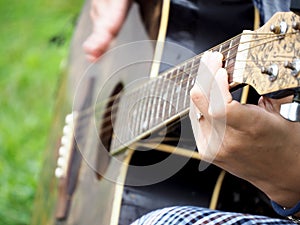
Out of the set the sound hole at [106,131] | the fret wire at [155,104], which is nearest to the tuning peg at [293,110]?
the fret wire at [155,104]

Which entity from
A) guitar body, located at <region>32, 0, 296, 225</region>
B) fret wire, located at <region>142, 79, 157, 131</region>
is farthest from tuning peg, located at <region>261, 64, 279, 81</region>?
fret wire, located at <region>142, 79, 157, 131</region>

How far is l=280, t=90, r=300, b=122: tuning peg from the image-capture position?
92 centimetres

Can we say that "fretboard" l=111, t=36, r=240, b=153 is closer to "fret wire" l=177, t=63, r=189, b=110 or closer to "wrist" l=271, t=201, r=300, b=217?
"fret wire" l=177, t=63, r=189, b=110

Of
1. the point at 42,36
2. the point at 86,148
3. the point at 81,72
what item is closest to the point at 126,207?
the point at 86,148

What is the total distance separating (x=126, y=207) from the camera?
144cm

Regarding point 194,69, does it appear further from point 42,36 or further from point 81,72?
point 42,36

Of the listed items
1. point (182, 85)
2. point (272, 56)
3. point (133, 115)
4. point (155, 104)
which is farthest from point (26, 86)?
point (272, 56)

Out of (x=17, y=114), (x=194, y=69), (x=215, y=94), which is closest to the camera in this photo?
(x=215, y=94)

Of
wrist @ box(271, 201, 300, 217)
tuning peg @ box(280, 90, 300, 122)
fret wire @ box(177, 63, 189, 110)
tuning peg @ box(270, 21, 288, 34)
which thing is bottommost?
wrist @ box(271, 201, 300, 217)

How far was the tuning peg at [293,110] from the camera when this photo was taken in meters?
0.92

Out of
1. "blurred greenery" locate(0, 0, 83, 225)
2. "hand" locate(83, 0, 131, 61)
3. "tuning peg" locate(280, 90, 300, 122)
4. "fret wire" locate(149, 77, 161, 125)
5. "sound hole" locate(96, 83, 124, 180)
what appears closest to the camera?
"tuning peg" locate(280, 90, 300, 122)

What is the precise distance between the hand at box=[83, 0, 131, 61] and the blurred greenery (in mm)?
515

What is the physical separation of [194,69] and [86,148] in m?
0.56

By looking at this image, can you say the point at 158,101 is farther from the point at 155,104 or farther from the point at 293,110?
the point at 293,110
